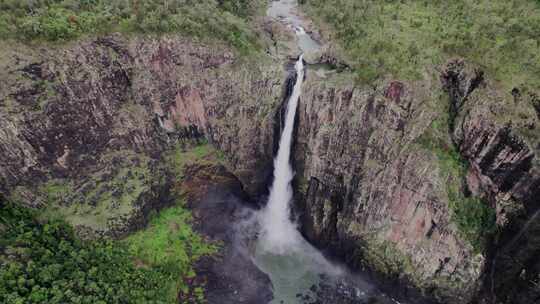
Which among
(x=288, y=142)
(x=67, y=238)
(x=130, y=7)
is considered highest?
(x=130, y=7)

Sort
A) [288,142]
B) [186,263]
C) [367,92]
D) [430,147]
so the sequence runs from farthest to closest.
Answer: [288,142] < [186,263] < [367,92] < [430,147]

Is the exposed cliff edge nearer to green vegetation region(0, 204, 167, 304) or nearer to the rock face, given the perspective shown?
the rock face

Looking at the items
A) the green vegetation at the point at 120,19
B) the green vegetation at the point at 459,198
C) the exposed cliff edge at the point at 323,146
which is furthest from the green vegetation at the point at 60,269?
the green vegetation at the point at 459,198

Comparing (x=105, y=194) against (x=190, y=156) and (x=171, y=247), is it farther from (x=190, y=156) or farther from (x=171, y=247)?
(x=190, y=156)

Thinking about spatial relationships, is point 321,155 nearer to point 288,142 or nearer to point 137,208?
point 288,142

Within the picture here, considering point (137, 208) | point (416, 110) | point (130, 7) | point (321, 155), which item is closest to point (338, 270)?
point (321, 155)

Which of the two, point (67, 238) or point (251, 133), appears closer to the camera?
point (67, 238)
